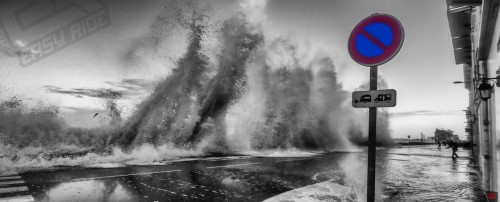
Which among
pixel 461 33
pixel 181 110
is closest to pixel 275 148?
pixel 181 110

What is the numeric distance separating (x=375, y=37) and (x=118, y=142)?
2327cm

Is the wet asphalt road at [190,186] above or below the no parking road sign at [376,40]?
below

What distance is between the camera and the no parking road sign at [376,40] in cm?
280

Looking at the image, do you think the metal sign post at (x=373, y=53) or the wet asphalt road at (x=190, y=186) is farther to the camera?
the wet asphalt road at (x=190, y=186)

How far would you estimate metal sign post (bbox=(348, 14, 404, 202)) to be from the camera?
2791mm

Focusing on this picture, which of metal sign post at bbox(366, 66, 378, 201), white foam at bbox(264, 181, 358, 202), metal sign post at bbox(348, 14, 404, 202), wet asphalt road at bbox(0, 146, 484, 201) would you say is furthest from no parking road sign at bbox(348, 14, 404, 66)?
wet asphalt road at bbox(0, 146, 484, 201)

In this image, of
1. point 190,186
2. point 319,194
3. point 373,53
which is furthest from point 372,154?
point 190,186

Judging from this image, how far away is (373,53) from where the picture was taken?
298 centimetres

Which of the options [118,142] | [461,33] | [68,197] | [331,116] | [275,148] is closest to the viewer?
[68,197]

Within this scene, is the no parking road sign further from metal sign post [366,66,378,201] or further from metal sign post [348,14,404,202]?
metal sign post [366,66,378,201]

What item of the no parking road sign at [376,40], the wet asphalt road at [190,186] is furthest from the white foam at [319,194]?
the no parking road sign at [376,40]

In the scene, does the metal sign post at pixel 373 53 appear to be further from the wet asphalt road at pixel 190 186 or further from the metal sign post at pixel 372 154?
the wet asphalt road at pixel 190 186

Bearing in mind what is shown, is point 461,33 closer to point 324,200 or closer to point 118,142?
point 324,200

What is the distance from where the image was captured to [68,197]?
5887 mm
